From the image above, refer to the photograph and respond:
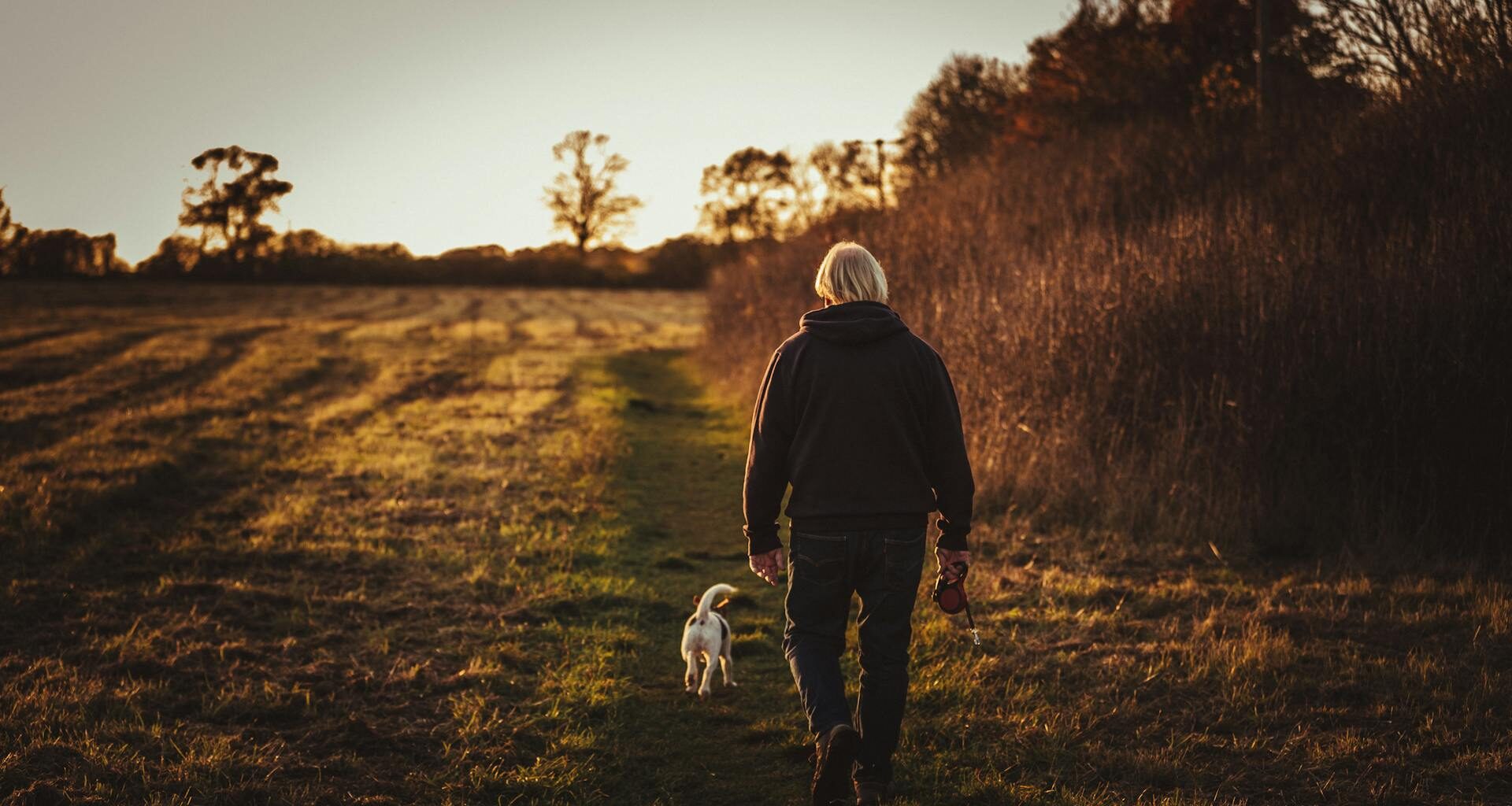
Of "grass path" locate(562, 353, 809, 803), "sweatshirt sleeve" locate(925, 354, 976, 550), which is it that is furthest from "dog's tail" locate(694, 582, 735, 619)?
"sweatshirt sleeve" locate(925, 354, 976, 550)

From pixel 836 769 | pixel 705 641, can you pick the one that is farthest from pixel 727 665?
pixel 836 769

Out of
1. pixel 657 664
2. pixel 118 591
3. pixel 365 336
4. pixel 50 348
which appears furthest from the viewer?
pixel 365 336

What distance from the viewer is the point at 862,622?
367cm

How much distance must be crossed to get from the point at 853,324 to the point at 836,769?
165cm

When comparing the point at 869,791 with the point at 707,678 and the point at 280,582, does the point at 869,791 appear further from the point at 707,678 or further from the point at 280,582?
the point at 280,582

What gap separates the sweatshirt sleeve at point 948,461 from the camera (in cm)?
362

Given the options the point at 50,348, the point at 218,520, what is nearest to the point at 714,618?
the point at 218,520

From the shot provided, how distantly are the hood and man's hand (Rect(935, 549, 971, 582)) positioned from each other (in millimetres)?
908

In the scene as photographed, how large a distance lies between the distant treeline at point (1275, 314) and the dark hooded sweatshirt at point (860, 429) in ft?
16.4

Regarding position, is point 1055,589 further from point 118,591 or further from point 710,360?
point 710,360

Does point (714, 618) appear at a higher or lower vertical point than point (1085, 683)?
higher

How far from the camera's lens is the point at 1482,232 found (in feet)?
24.5

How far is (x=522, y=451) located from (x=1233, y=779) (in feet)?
33.9

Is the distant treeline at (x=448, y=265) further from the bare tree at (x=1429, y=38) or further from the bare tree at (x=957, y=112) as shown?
the bare tree at (x=1429, y=38)
